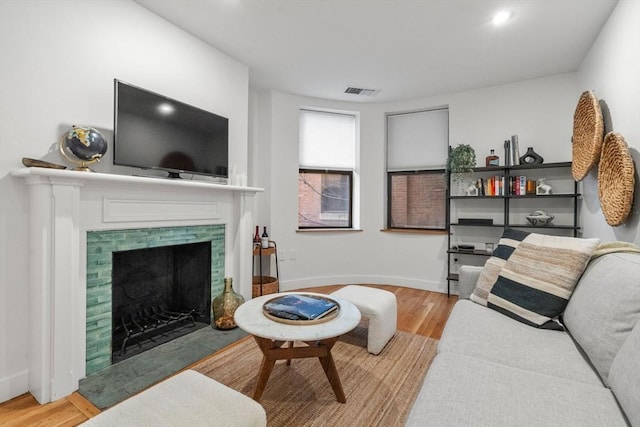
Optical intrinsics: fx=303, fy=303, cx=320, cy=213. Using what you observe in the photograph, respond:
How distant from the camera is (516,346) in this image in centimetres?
144

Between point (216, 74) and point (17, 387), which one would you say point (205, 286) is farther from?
point (216, 74)

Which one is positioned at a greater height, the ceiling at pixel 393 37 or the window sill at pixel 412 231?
the ceiling at pixel 393 37

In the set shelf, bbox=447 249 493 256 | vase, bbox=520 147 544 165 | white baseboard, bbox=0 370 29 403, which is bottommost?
white baseboard, bbox=0 370 29 403

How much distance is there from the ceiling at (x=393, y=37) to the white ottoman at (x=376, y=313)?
2.19 m

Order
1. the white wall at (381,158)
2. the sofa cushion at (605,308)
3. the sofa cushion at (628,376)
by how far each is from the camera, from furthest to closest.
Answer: the white wall at (381,158) < the sofa cushion at (605,308) < the sofa cushion at (628,376)

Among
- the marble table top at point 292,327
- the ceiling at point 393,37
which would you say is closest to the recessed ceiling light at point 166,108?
the ceiling at point 393,37

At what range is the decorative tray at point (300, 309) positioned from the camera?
159 cm

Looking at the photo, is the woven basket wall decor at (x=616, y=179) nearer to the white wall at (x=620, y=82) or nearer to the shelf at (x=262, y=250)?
the white wall at (x=620, y=82)

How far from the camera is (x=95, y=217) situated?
1917mm

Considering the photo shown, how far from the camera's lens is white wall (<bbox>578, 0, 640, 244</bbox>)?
6.23 ft

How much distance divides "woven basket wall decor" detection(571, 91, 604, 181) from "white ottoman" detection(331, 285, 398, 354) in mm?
1965

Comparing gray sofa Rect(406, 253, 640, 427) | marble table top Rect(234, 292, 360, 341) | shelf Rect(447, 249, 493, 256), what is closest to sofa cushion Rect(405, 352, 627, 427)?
gray sofa Rect(406, 253, 640, 427)

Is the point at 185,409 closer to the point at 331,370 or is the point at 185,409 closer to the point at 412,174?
Result: the point at 331,370

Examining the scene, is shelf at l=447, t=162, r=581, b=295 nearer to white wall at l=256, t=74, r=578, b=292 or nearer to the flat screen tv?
white wall at l=256, t=74, r=578, b=292
